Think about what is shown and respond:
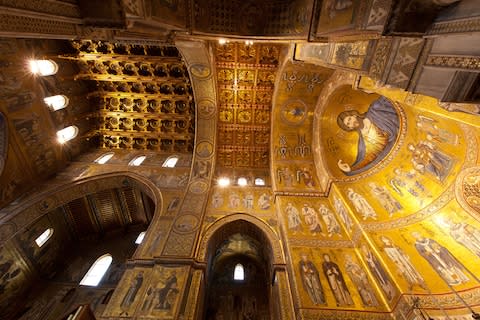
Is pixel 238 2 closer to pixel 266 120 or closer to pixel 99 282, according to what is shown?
pixel 266 120

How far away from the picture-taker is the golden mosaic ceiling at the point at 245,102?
352 inches

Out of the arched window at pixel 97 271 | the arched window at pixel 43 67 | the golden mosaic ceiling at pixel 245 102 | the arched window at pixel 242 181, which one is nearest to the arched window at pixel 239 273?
the arched window at pixel 242 181

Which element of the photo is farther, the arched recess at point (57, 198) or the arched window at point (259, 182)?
the arched window at point (259, 182)

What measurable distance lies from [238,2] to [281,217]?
7.23 metres

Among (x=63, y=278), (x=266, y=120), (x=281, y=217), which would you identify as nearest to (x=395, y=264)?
(x=281, y=217)

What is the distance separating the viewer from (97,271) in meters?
9.29

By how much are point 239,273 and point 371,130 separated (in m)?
8.64

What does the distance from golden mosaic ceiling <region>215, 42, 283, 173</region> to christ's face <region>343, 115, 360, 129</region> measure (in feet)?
12.3

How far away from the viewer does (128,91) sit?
10641 millimetres

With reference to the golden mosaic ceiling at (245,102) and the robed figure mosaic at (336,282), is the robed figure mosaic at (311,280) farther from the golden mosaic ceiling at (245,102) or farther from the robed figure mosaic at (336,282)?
the golden mosaic ceiling at (245,102)

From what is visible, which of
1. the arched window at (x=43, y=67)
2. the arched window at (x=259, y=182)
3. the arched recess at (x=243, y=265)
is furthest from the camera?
the arched window at (x=259, y=182)

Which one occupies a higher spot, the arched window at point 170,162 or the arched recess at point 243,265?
the arched window at point 170,162

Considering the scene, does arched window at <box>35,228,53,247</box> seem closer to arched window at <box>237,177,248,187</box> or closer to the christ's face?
arched window at <box>237,177,248,187</box>

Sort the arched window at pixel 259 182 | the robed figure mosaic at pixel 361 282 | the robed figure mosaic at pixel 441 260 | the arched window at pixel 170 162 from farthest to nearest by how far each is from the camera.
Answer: the arched window at pixel 170 162 < the arched window at pixel 259 182 < the robed figure mosaic at pixel 361 282 < the robed figure mosaic at pixel 441 260
